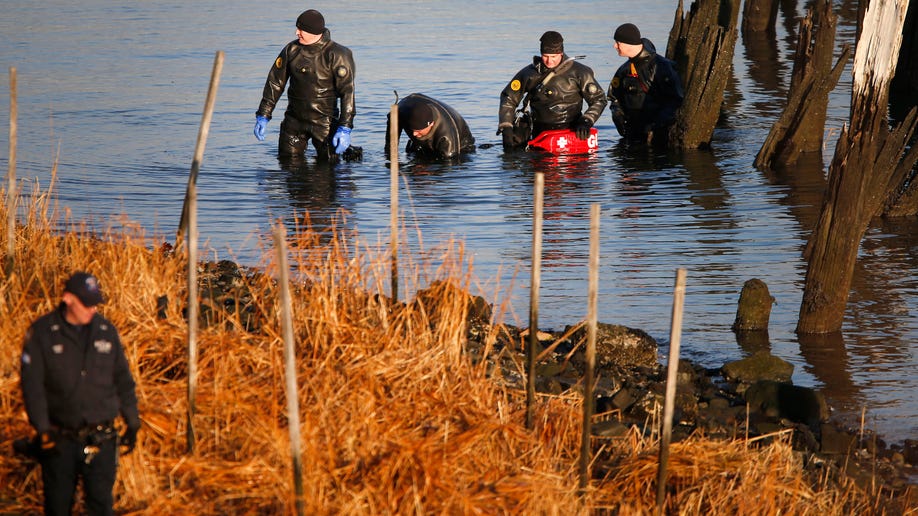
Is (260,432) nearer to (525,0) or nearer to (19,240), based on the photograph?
(19,240)

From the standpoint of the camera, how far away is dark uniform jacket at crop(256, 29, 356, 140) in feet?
43.7

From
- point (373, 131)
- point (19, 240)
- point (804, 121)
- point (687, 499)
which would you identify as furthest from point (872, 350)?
point (373, 131)

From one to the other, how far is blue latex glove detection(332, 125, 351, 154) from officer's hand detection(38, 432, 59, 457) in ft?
30.1

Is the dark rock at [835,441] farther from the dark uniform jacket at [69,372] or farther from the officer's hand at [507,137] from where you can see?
the officer's hand at [507,137]

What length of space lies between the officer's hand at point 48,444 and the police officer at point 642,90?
1138cm

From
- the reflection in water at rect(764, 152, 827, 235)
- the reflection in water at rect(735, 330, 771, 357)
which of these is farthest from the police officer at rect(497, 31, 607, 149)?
the reflection in water at rect(735, 330, 771, 357)

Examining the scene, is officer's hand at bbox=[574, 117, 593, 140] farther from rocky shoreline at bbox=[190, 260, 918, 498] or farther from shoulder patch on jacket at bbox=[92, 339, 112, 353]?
shoulder patch on jacket at bbox=[92, 339, 112, 353]

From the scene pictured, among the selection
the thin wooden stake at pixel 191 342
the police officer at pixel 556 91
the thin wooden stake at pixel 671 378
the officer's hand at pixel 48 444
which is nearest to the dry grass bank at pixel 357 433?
the thin wooden stake at pixel 191 342

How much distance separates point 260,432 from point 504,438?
118cm

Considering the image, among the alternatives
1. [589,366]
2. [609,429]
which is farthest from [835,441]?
[589,366]

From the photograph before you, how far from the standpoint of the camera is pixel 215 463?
5.33 metres

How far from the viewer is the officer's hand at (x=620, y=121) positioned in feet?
53.0

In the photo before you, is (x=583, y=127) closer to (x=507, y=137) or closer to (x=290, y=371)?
(x=507, y=137)

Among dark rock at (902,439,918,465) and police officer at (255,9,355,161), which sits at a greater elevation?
police officer at (255,9,355,161)
